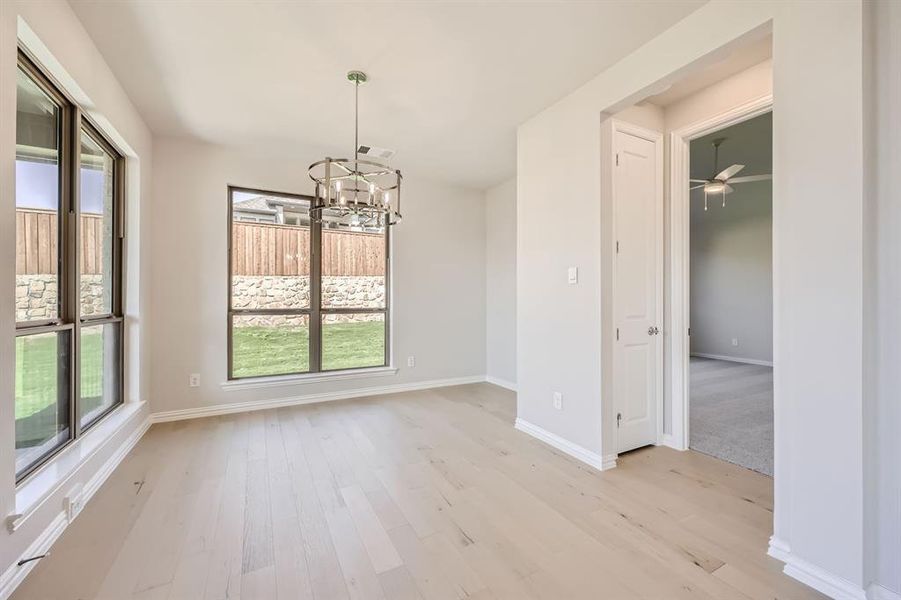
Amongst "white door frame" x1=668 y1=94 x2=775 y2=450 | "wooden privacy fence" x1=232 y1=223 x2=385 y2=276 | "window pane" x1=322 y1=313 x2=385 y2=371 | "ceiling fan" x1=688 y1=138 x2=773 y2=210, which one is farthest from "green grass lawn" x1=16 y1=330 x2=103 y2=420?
"ceiling fan" x1=688 y1=138 x2=773 y2=210

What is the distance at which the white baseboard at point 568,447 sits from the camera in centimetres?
270

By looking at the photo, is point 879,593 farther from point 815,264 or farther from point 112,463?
point 112,463

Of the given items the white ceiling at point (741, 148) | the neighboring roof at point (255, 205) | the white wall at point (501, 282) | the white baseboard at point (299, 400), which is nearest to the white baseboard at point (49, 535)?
A: the white baseboard at point (299, 400)

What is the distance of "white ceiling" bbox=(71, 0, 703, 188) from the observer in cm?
209

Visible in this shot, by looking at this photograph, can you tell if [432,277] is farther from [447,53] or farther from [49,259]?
[49,259]

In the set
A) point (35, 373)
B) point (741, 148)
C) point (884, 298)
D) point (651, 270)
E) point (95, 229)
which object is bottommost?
point (35, 373)

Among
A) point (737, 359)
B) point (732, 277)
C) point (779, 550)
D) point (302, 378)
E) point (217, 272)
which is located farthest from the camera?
point (732, 277)

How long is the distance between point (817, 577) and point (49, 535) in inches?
138

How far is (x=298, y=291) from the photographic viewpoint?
4434 mm

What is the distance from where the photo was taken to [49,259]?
222 cm

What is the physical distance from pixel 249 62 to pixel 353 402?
3.37 metres

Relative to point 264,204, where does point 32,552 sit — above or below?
below

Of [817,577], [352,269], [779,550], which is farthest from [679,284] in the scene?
[352,269]

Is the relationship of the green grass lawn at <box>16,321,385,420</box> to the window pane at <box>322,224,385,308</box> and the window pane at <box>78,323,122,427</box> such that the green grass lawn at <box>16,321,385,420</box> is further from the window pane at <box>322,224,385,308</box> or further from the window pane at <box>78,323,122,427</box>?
the window pane at <box>322,224,385,308</box>
